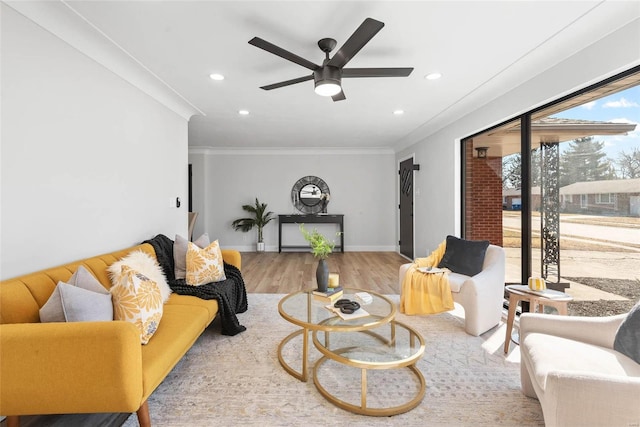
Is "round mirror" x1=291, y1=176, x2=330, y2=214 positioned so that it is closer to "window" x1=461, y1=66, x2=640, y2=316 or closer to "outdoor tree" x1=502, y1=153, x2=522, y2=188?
"window" x1=461, y1=66, x2=640, y2=316

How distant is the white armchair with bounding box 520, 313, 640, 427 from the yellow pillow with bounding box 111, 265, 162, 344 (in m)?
2.00

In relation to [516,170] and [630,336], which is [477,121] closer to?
[516,170]

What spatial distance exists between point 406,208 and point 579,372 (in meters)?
5.05

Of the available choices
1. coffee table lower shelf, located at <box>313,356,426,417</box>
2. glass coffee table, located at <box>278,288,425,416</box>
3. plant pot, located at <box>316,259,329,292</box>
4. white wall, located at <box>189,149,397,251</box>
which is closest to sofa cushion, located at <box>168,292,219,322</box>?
glass coffee table, located at <box>278,288,425,416</box>

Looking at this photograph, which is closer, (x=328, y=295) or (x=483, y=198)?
(x=328, y=295)

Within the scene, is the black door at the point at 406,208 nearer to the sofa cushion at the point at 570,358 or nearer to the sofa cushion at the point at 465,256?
the sofa cushion at the point at 465,256

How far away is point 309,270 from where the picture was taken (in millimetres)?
5004

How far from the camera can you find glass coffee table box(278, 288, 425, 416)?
1.66 metres

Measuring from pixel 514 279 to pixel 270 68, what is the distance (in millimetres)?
3273

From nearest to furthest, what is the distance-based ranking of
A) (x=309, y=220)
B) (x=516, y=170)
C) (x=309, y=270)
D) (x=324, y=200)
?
(x=516, y=170)
(x=309, y=270)
(x=309, y=220)
(x=324, y=200)

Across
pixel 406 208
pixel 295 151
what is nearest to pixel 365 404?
pixel 406 208

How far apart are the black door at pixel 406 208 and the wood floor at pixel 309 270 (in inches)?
10.6

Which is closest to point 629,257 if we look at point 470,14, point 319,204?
point 470,14

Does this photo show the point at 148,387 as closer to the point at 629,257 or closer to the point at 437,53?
the point at 437,53
